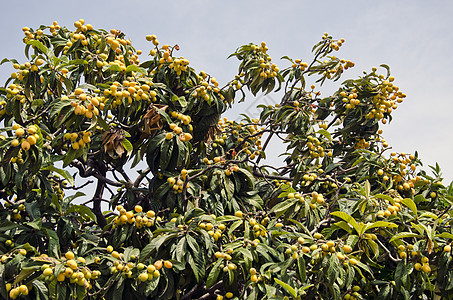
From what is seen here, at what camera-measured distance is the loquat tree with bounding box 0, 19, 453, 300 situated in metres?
2.81

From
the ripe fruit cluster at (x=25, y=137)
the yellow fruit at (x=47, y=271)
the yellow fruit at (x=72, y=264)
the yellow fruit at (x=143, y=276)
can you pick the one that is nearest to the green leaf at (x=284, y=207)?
the yellow fruit at (x=143, y=276)

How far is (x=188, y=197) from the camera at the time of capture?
353cm

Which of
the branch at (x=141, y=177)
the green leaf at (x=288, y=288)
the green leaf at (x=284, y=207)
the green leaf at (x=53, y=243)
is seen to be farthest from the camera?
the branch at (x=141, y=177)

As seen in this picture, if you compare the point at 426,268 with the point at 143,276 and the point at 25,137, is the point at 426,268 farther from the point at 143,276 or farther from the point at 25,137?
the point at 25,137

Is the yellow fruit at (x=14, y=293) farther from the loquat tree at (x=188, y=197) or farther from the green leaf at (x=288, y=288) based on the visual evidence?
the green leaf at (x=288, y=288)

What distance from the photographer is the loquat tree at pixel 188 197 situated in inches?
111

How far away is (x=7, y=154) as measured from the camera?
8.86ft

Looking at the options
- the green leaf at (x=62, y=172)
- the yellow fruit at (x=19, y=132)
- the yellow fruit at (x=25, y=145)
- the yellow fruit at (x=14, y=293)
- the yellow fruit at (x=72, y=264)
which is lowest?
the yellow fruit at (x=14, y=293)

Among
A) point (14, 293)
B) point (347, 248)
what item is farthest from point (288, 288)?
point (14, 293)

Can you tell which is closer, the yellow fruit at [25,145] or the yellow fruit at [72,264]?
the yellow fruit at [72,264]

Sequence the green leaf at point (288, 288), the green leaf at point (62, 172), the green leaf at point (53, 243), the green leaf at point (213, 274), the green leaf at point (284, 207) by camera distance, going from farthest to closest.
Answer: the green leaf at point (284, 207) → the green leaf at point (62, 172) → the green leaf at point (53, 243) → the green leaf at point (213, 274) → the green leaf at point (288, 288)

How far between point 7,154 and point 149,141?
3.34ft

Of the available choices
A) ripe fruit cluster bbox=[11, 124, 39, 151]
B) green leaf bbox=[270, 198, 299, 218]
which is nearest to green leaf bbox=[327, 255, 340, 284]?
green leaf bbox=[270, 198, 299, 218]

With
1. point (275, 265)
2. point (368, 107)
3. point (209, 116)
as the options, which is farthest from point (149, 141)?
point (368, 107)
